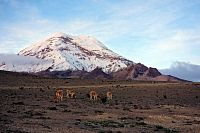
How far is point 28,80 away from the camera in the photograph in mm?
92750

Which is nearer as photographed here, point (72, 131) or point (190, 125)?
point (72, 131)

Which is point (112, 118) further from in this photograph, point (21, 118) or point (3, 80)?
point (3, 80)

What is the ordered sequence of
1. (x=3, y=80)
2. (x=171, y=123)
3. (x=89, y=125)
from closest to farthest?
(x=89, y=125) < (x=171, y=123) < (x=3, y=80)

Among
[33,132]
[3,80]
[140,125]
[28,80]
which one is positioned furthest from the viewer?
[28,80]

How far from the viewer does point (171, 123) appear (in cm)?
3198

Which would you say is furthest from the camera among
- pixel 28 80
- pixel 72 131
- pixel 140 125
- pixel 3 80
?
pixel 28 80

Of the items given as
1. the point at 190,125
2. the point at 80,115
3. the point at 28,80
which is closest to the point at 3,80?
the point at 28,80

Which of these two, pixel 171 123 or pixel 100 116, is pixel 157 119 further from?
pixel 100 116

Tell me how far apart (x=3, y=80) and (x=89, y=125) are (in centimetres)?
6204

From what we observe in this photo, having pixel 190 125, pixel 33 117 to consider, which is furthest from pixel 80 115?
pixel 190 125

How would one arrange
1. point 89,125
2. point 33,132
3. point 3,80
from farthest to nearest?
point 3,80, point 89,125, point 33,132

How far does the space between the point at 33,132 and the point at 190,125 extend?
13420 mm

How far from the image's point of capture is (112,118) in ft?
107

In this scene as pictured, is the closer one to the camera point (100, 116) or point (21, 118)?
point (21, 118)
